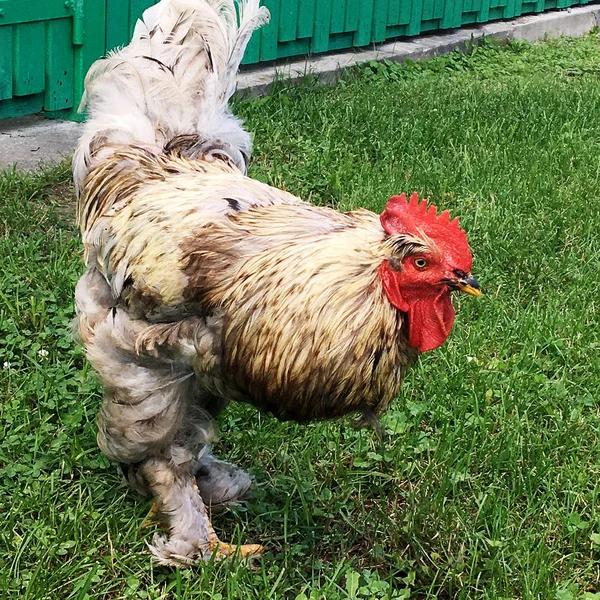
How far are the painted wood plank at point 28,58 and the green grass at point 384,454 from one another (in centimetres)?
98

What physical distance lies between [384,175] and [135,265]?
Result: 346 centimetres

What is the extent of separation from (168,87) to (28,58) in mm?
3099

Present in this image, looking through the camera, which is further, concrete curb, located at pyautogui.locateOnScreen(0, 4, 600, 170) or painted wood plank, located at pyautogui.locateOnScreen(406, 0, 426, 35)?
painted wood plank, located at pyautogui.locateOnScreen(406, 0, 426, 35)

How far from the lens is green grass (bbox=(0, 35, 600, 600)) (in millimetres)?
3010

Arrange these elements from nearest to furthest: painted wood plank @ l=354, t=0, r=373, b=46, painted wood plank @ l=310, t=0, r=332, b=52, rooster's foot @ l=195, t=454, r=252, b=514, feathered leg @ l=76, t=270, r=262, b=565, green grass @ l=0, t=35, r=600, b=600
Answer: feathered leg @ l=76, t=270, r=262, b=565 → green grass @ l=0, t=35, r=600, b=600 → rooster's foot @ l=195, t=454, r=252, b=514 → painted wood plank @ l=310, t=0, r=332, b=52 → painted wood plank @ l=354, t=0, r=373, b=46

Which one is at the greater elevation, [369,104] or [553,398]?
[369,104]

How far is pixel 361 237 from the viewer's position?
8.32ft

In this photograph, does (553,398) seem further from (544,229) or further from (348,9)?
(348,9)

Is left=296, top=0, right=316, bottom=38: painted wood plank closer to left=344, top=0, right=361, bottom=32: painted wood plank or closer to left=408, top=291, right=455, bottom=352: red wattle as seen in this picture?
left=344, top=0, right=361, bottom=32: painted wood plank

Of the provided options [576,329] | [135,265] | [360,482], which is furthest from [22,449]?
[576,329]

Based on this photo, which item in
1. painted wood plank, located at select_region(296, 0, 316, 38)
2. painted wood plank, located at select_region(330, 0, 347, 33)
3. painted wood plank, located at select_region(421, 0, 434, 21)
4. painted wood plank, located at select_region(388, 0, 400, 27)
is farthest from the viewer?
painted wood plank, located at select_region(421, 0, 434, 21)

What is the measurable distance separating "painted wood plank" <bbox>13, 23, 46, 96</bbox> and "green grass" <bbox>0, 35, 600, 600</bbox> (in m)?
0.98

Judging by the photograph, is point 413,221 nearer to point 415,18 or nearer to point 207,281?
point 207,281

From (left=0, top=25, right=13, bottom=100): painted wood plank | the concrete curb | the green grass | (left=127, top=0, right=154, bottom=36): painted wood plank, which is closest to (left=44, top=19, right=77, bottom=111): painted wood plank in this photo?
the concrete curb
